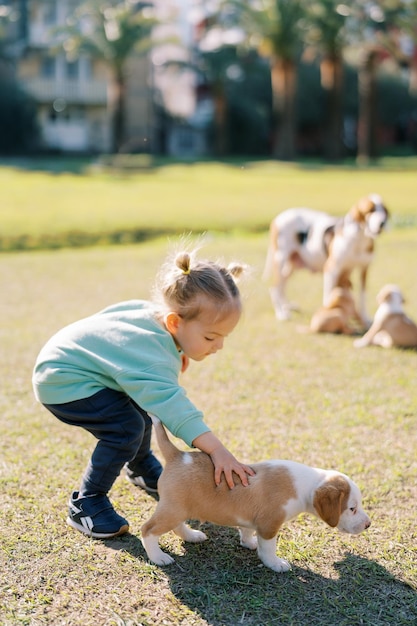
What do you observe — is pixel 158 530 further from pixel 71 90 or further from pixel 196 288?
pixel 71 90

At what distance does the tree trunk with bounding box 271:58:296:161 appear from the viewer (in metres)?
33.6

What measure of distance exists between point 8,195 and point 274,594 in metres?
17.0

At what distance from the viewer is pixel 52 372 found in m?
3.13

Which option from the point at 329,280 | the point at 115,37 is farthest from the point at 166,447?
the point at 115,37

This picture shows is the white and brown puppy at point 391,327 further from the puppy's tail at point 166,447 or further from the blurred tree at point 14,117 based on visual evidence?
the blurred tree at point 14,117

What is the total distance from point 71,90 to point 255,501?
141 ft

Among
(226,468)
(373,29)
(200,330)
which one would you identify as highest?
(373,29)

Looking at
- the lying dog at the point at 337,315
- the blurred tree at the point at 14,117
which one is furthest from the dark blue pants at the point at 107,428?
the blurred tree at the point at 14,117

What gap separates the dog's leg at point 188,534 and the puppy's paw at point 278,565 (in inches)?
12.9

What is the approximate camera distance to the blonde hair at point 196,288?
3.01m

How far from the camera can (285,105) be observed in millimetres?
33625

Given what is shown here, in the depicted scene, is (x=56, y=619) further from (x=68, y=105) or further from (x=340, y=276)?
(x=68, y=105)

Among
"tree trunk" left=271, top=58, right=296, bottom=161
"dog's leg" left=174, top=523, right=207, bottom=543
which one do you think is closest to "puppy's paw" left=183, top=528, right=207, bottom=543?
"dog's leg" left=174, top=523, right=207, bottom=543

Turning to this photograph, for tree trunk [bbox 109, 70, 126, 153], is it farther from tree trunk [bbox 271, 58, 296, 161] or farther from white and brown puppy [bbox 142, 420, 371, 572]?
white and brown puppy [bbox 142, 420, 371, 572]
